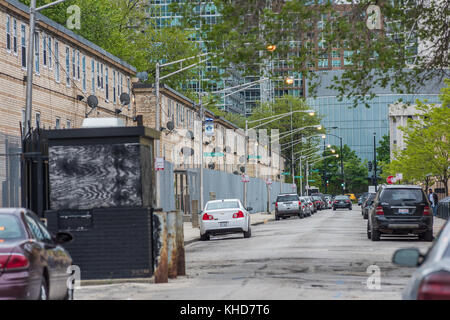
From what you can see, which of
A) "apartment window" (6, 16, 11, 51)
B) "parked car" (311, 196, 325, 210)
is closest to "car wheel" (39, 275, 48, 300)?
"apartment window" (6, 16, 11, 51)

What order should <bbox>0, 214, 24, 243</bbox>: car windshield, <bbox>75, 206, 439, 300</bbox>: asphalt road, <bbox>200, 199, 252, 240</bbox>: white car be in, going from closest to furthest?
1. <bbox>0, 214, 24, 243</bbox>: car windshield
2. <bbox>75, 206, 439, 300</bbox>: asphalt road
3. <bbox>200, 199, 252, 240</bbox>: white car

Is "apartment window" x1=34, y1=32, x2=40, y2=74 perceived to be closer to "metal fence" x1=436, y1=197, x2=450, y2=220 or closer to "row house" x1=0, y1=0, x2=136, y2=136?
"row house" x1=0, y1=0, x2=136, y2=136

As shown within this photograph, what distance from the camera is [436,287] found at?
6.69 m

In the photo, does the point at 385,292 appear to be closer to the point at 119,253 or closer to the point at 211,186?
the point at 119,253

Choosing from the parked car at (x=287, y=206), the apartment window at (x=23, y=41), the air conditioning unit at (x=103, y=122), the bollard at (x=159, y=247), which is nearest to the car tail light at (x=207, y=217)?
the air conditioning unit at (x=103, y=122)

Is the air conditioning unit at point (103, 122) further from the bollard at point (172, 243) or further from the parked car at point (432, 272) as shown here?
the parked car at point (432, 272)

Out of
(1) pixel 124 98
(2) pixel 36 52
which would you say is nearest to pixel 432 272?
(2) pixel 36 52

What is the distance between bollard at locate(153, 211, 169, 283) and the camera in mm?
15820

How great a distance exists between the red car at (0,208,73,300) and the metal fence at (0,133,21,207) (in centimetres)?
1532

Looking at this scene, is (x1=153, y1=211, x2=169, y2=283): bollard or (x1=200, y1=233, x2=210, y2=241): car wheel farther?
(x1=200, y1=233, x2=210, y2=241): car wheel

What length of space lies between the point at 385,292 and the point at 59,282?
500 cm

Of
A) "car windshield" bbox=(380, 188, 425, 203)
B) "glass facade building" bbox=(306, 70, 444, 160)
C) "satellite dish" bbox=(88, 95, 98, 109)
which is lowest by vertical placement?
"car windshield" bbox=(380, 188, 425, 203)

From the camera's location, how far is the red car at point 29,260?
9.94 m

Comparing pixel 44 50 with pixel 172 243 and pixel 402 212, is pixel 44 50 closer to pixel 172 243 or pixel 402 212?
pixel 402 212
